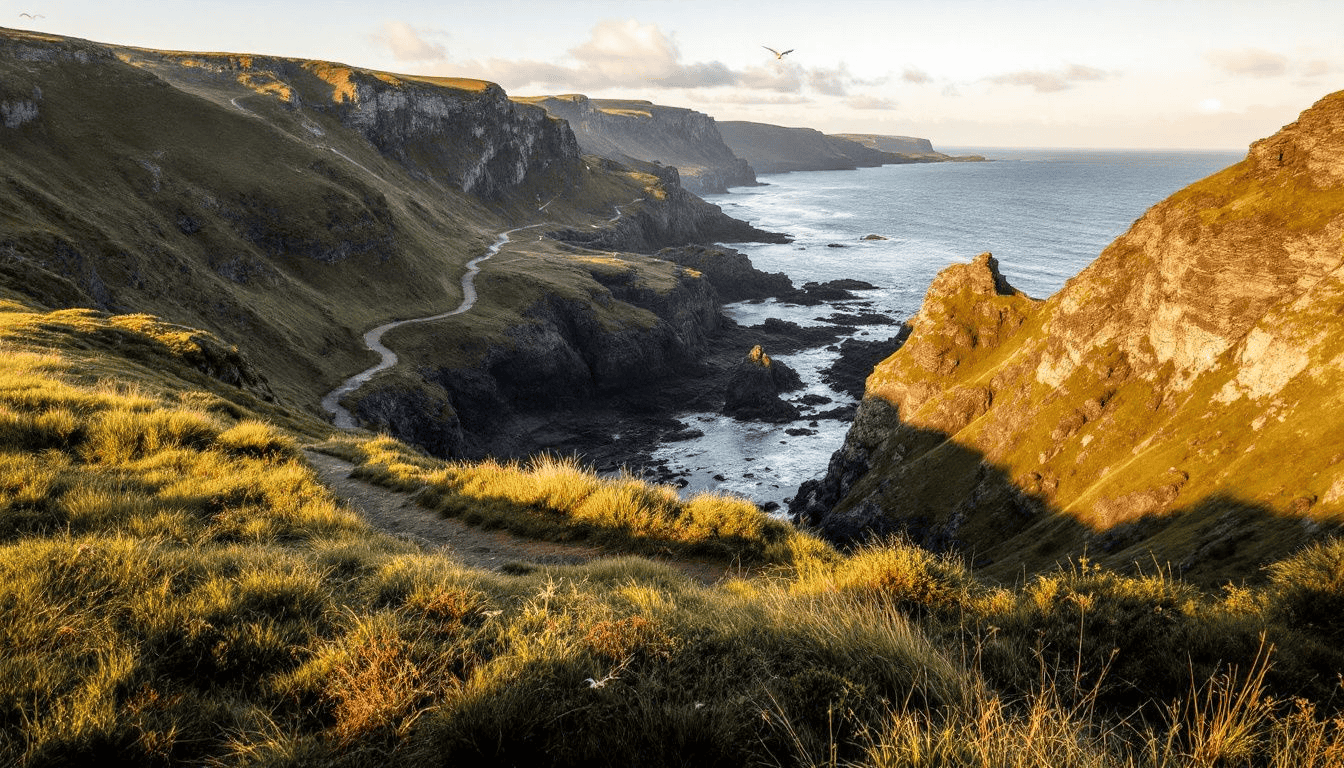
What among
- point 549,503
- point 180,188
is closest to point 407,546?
point 549,503

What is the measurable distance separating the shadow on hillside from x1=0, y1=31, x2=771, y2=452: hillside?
3770 cm

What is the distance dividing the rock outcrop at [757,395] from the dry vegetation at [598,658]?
64047 mm

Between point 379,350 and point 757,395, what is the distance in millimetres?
42263

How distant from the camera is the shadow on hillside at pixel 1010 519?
23234 mm

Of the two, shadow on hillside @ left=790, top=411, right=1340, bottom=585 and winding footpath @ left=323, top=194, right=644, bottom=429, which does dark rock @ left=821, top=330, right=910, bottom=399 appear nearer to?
shadow on hillside @ left=790, top=411, right=1340, bottom=585

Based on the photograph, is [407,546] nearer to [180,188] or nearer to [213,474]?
[213,474]

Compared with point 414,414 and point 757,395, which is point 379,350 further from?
point 757,395

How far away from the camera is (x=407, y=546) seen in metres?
9.55

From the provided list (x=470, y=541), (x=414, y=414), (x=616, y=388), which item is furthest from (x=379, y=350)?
(x=470, y=541)

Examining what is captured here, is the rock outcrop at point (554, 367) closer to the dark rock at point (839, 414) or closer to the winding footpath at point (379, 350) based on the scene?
the winding footpath at point (379, 350)

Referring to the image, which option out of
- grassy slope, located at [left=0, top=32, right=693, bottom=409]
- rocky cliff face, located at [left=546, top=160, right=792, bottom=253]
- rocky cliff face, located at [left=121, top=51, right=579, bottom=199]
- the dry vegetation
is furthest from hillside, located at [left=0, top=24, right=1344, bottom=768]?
rocky cliff face, located at [left=546, top=160, right=792, bottom=253]

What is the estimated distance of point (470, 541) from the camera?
12148 mm

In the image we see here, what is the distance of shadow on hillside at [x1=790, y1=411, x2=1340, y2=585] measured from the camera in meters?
23.2

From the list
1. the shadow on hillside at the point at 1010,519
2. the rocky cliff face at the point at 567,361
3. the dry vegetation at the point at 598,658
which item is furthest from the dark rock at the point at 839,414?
the dry vegetation at the point at 598,658
